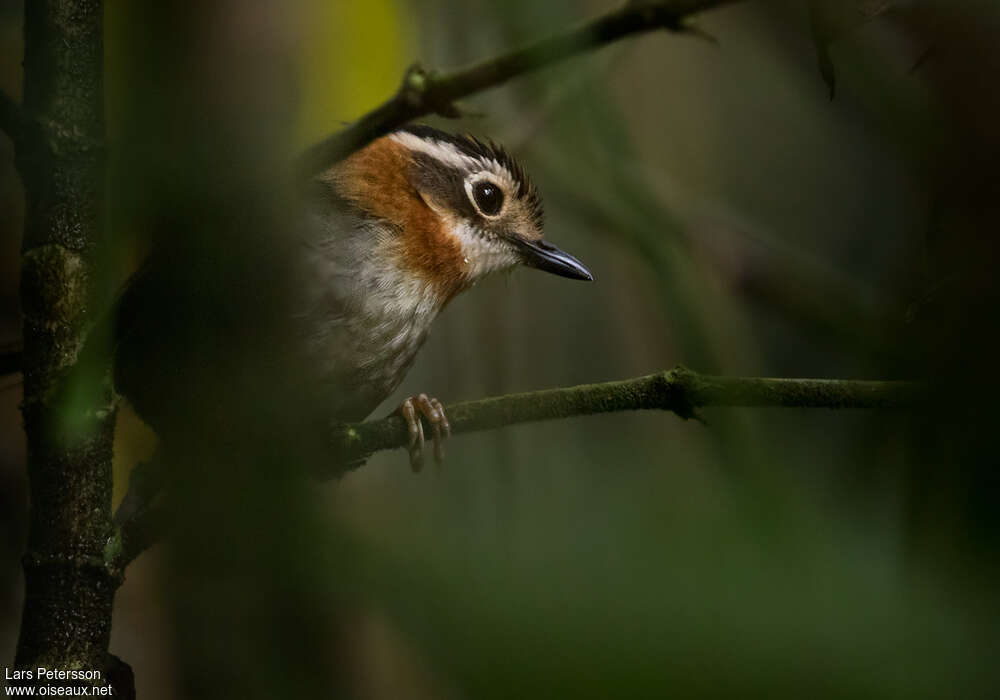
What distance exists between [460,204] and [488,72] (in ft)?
4.27

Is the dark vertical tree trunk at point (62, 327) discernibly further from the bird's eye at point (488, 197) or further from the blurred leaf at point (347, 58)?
the bird's eye at point (488, 197)

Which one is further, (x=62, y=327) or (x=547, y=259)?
(x=547, y=259)

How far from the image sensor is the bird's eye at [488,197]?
74.7 inches

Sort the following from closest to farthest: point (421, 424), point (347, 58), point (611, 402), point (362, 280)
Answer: point (611, 402), point (347, 58), point (421, 424), point (362, 280)

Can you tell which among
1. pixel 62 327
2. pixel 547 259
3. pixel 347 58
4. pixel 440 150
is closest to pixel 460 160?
pixel 440 150

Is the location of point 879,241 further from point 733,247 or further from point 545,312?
point 545,312

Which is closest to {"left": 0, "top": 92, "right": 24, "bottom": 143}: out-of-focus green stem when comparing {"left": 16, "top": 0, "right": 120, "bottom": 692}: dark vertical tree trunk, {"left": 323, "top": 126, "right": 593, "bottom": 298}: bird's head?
{"left": 16, "top": 0, "right": 120, "bottom": 692}: dark vertical tree trunk

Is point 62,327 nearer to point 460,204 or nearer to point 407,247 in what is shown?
point 407,247

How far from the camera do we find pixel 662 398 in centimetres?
87

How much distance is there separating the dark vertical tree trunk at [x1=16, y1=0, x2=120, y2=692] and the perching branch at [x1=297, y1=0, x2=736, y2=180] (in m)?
0.14

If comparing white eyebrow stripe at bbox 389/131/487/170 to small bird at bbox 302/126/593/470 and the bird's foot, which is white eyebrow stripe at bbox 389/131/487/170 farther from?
the bird's foot

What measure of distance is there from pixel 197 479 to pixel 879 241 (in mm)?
1867

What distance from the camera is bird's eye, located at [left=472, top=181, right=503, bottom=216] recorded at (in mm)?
1896

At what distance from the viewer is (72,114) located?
0.67 meters
